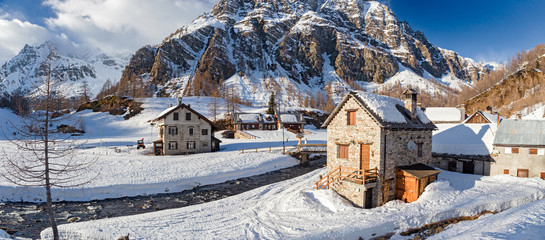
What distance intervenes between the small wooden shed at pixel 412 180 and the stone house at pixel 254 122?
5617 cm

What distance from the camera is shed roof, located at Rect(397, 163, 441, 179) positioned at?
2239 cm

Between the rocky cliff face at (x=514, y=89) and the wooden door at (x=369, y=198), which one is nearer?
the wooden door at (x=369, y=198)

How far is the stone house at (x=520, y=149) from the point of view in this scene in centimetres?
2703

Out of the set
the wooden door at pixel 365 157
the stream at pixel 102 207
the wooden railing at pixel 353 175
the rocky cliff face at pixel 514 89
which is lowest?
the stream at pixel 102 207

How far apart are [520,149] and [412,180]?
14088 millimetres

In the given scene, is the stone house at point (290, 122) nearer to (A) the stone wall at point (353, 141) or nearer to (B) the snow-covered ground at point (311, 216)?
(A) the stone wall at point (353, 141)

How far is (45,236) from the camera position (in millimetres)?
17891

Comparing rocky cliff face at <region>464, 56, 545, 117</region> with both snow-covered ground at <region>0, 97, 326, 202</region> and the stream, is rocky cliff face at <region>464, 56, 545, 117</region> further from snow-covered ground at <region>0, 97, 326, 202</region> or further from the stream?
the stream

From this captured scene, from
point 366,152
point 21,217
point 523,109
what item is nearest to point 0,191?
point 21,217

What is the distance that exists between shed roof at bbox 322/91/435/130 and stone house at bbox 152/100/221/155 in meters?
26.1

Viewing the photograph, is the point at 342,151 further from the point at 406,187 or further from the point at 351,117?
the point at 406,187

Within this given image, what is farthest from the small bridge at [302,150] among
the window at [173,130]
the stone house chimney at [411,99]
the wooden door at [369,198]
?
the wooden door at [369,198]

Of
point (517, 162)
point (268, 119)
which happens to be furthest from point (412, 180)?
point (268, 119)

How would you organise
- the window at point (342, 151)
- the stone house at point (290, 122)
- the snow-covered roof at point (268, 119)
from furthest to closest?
the snow-covered roof at point (268, 119), the stone house at point (290, 122), the window at point (342, 151)
